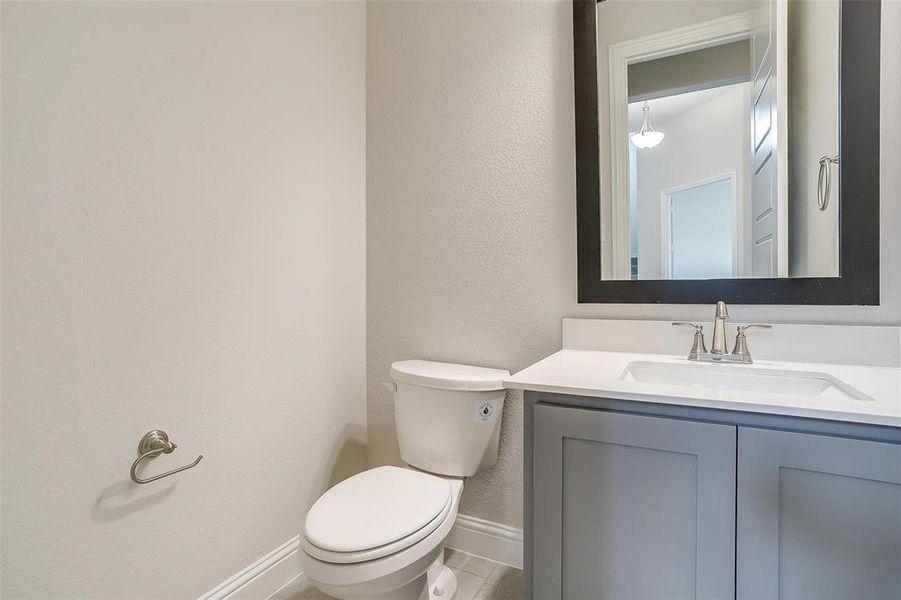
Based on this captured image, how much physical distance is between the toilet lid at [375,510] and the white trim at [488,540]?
0.45 m

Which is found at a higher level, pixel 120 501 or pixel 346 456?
pixel 120 501

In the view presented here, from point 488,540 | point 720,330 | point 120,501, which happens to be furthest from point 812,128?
point 120,501

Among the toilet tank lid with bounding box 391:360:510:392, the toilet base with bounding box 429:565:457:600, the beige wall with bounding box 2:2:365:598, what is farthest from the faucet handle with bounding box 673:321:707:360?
the beige wall with bounding box 2:2:365:598

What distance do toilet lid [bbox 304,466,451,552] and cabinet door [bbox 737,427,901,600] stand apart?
701mm

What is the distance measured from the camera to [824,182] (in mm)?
1131

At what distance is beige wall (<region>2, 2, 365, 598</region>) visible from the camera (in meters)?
0.89

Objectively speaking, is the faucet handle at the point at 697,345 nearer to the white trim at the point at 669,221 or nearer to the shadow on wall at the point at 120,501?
the white trim at the point at 669,221

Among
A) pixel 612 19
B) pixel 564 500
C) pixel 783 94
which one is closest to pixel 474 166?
pixel 612 19

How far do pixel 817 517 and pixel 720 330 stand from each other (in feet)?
1.66

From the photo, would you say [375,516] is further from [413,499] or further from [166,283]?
[166,283]

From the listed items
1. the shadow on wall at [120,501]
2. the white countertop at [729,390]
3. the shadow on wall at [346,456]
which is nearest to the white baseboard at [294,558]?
the shadow on wall at [346,456]

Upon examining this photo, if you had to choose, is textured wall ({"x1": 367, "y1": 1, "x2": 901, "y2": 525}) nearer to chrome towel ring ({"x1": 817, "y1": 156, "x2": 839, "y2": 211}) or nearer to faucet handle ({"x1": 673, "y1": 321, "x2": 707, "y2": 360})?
faucet handle ({"x1": 673, "y1": 321, "x2": 707, "y2": 360})

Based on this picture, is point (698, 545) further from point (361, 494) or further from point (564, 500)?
point (361, 494)

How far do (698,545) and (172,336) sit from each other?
51.0 inches
